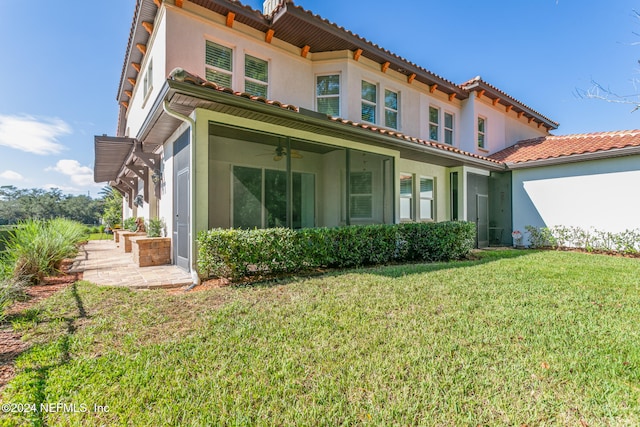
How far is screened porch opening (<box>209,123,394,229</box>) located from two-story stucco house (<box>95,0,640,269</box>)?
0.12ft

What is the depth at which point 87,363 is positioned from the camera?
2580 mm

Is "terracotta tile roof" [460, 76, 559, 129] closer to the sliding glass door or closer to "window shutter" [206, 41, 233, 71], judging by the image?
the sliding glass door

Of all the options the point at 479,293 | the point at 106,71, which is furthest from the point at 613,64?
the point at 106,71

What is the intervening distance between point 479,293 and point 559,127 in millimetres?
18232

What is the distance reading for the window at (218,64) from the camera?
24.3ft

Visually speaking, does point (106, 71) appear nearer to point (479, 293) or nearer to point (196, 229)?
point (196, 229)

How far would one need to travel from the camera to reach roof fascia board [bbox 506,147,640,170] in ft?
28.8

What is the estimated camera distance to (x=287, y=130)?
6.77 metres

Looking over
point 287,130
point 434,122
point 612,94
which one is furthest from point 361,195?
point 612,94

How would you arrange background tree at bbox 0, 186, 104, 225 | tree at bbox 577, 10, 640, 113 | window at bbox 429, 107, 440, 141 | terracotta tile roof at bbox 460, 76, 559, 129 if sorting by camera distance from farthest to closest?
background tree at bbox 0, 186, 104, 225 < terracotta tile roof at bbox 460, 76, 559, 129 < window at bbox 429, 107, 440, 141 < tree at bbox 577, 10, 640, 113

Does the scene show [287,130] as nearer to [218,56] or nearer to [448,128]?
[218,56]

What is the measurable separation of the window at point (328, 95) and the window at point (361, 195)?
2.25m

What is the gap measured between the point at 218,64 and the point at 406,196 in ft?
24.5

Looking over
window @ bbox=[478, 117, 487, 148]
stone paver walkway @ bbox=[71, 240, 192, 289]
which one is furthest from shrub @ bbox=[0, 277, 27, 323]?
window @ bbox=[478, 117, 487, 148]
